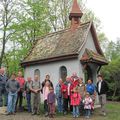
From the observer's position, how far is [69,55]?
21250 millimetres

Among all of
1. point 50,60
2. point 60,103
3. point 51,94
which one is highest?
point 50,60

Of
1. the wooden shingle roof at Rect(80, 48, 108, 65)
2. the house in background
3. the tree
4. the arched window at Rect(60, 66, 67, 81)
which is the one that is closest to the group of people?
the wooden shingle roof at Rect(80, 48, 108, 65)

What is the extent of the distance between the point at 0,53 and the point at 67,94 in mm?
23036

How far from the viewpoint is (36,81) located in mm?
17500

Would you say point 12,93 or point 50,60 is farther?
point 50,60

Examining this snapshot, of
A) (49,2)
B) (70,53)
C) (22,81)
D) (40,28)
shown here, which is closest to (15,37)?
(40,28)

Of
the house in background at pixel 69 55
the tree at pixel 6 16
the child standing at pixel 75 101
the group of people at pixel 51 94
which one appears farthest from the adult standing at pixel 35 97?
the tree at pixel 6 16

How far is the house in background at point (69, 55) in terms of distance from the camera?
2138 centimetres

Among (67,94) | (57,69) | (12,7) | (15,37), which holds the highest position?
(12,7)

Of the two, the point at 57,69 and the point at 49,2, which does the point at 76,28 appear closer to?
the point at 57,69

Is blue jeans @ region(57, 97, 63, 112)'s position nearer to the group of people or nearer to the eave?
the group of people

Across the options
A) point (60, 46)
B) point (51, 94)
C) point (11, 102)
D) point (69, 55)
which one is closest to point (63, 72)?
point (69, 55)

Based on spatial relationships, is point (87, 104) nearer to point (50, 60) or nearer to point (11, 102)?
point (11, 102)

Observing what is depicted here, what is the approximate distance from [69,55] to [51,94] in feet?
16.4
